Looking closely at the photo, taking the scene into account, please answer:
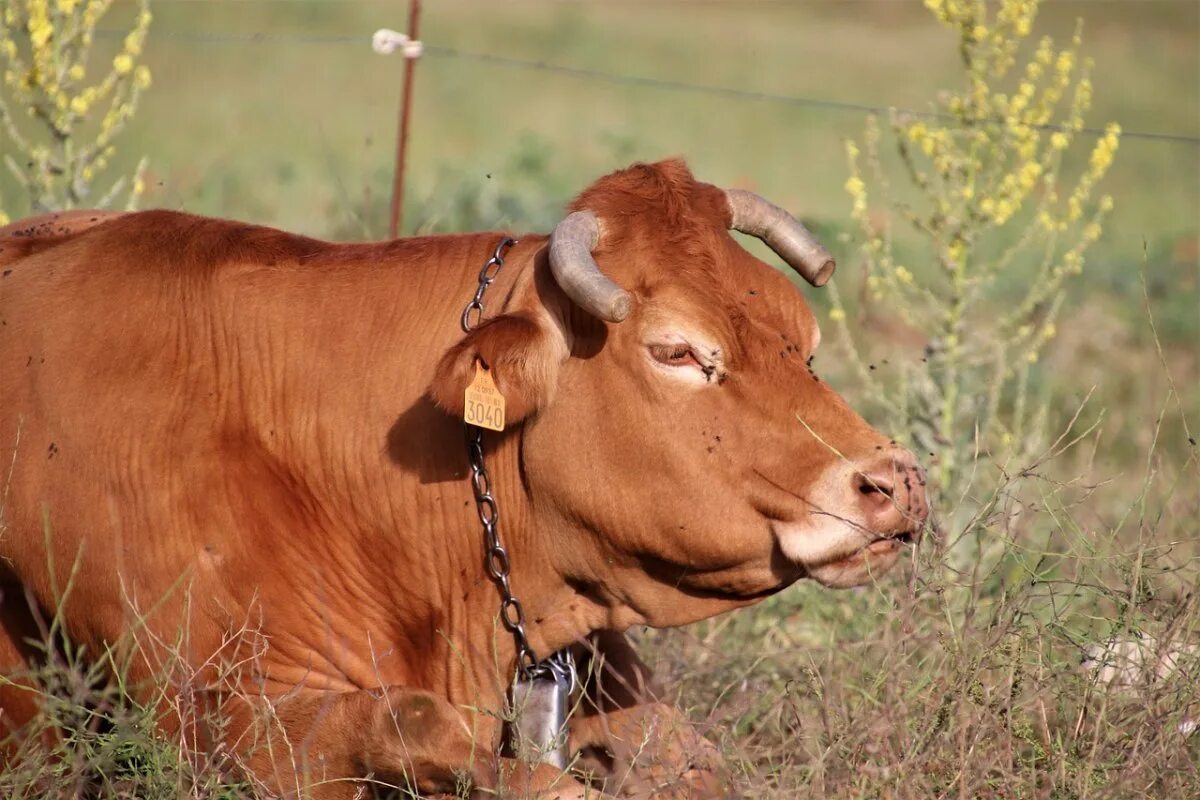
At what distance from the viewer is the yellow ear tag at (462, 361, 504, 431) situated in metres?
3.98

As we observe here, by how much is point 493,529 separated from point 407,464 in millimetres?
322

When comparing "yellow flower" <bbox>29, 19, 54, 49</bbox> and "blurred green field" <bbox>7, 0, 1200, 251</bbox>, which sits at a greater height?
"yellow flower" <bbox>29, 19, 54, 49</bbox>

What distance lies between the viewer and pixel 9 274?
459cm

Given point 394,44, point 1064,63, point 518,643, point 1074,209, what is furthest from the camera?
point 394,44

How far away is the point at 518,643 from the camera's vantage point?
4449mm

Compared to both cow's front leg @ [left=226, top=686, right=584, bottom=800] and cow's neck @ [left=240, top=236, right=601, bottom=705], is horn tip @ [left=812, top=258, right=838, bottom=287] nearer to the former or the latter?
cow's neck @ [left=240, top=236, right=601, bottom=705]

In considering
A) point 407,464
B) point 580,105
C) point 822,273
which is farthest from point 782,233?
point 580,105

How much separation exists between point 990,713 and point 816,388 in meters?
0.98

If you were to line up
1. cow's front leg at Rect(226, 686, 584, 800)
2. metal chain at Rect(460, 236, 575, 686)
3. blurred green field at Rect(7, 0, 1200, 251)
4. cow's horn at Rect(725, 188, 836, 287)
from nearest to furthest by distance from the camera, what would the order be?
cow's front leg at Rect(226, 686, 584, 800) < metal chain at Rect(460, 236, 575, 686) < cow's horn at Rect(725, 188, 836, 287) < blurred green field at Rect(7, 0, 1200, 251)

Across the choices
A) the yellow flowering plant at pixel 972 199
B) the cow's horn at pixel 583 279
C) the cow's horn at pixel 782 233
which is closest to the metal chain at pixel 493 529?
the cow's horn at pixel 583 279

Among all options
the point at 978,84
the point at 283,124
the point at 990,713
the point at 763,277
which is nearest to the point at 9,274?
the point at 763,277

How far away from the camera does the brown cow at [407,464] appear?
4000mm

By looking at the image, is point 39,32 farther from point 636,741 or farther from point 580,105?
point 580,105

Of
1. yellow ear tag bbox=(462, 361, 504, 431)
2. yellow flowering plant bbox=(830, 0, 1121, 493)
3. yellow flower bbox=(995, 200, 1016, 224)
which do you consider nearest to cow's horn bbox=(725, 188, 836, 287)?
yellow ear tag bbox=(462, 361, 504, 431)
